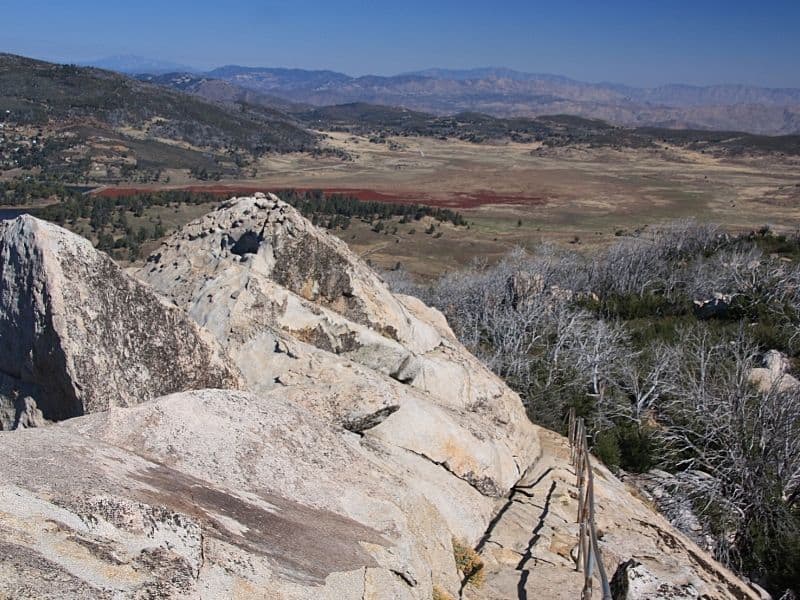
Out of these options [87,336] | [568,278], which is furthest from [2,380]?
[568,278]

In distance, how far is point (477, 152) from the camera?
152m

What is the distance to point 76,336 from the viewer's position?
6.18 metres

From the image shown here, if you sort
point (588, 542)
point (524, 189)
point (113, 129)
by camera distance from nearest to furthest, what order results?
point (588, 542), point (524, 189), point (113, 129)

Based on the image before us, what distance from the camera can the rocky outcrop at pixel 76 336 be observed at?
619cm

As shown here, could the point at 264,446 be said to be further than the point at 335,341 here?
No

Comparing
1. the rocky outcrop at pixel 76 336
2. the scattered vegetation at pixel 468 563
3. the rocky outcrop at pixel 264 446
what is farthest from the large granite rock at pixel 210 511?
the rocky outcrop at pixel 76 336

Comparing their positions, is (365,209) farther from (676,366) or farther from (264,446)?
(264,446)

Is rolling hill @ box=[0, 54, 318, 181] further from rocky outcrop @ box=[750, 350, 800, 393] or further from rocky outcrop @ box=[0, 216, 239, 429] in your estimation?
rocky outcrop @ box=[0, 216, 239, 429]

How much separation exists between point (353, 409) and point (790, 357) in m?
17.9

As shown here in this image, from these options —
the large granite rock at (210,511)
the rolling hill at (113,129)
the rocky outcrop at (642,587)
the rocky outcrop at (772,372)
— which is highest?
the rolling hill at (113,129)

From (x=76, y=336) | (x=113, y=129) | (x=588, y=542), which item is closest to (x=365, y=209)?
(x=113, y=129)

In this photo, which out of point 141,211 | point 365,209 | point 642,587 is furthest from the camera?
point 365,209

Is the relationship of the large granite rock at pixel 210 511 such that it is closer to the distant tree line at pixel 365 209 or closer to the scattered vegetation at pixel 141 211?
the scattered vegetation at pixel 141 211

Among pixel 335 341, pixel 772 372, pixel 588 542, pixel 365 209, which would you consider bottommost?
pixel 772 372
